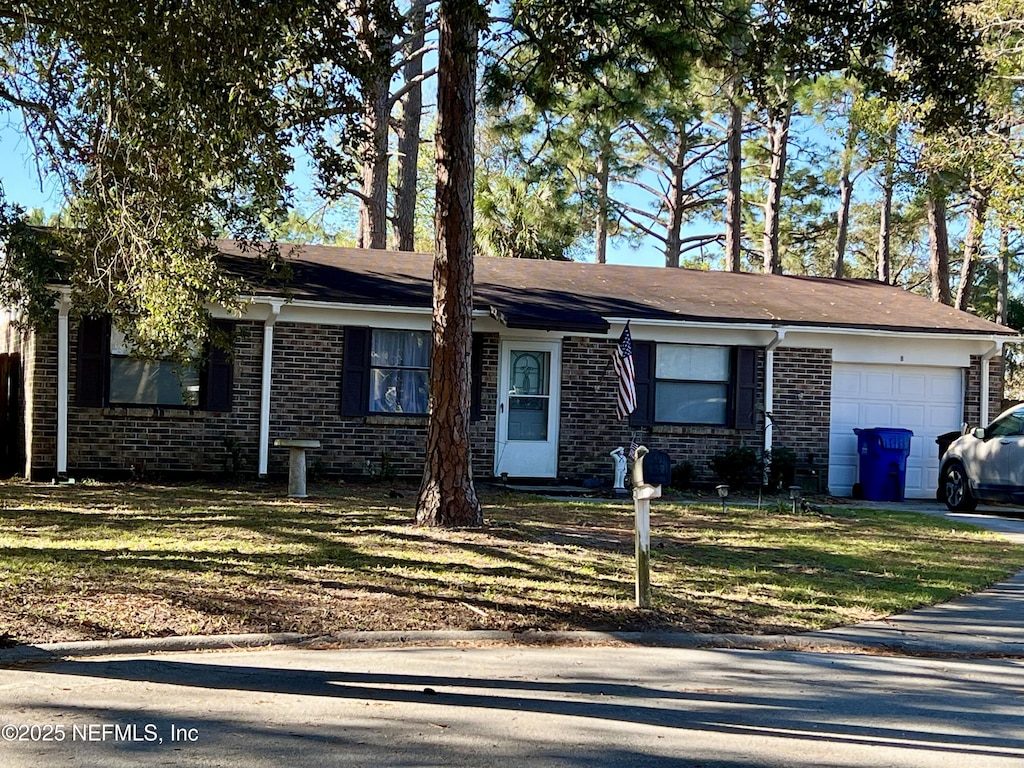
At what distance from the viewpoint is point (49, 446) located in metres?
15.7

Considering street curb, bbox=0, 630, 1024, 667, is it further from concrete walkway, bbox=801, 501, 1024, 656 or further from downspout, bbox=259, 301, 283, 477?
downspout, bbox=259, 301, 283, 477

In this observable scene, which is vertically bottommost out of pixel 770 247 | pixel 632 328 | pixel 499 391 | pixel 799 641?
pixel 799 641

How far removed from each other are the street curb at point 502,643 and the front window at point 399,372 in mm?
9983

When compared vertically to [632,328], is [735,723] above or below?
below

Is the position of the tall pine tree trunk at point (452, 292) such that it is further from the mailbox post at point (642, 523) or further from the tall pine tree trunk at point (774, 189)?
the tall pine tree trunk at point (774, 189)

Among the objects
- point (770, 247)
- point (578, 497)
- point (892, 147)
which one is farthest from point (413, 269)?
point (770, 247)

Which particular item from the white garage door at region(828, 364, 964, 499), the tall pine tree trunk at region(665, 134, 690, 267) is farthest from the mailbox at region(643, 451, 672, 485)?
the tall pine tree trunk at region(665, 134, 690, 267)

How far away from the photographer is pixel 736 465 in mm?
17750

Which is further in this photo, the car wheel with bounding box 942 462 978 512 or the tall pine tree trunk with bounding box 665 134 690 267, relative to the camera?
the tall pine tree trunk with bounding box 665 134 690 267

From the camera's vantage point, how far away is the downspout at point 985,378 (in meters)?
19.0

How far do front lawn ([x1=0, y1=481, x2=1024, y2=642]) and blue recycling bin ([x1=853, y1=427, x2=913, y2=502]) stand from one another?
13.0 ft

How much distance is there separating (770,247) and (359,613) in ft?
89.4

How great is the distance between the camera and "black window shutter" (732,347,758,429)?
60.1 ft

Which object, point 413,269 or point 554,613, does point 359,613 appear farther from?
point 413,269
